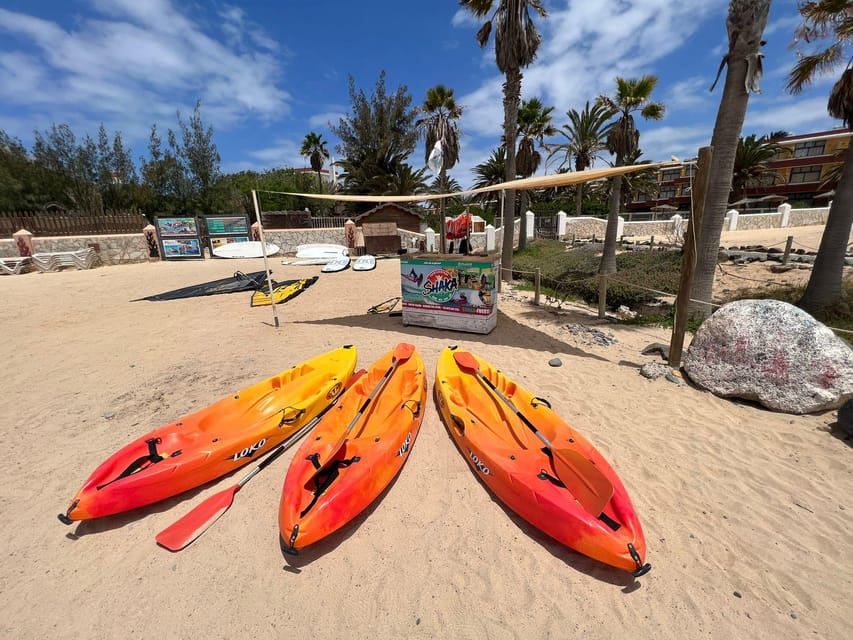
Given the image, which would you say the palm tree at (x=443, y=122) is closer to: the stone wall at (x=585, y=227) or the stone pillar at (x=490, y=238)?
the stone pillar at (x=490, y=238)

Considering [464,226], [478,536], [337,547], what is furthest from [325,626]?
[464,226]

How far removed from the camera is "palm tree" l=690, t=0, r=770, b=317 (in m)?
5.55

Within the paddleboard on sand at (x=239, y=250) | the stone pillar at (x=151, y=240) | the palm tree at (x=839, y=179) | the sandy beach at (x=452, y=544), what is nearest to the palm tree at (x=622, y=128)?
the palm tree at (x=839, y=179)

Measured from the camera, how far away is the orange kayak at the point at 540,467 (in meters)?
2.39

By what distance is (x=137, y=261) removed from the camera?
61.5ft

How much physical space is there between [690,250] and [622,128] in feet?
34.9

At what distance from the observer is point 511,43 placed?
10945 mm

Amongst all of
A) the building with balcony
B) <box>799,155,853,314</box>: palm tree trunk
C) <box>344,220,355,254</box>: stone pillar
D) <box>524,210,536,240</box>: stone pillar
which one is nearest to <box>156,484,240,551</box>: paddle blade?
<box>799,155,853,314</box>: palm tree trunk

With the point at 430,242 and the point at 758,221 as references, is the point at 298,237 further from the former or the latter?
the point at 758,221

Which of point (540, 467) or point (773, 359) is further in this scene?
point (773, 359)

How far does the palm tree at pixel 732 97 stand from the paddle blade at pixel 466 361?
4.06 metres

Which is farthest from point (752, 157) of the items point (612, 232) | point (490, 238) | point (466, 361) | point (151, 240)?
point (151, 240)

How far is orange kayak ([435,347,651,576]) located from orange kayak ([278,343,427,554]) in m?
0.56

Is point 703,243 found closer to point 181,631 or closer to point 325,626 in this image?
point 325,626
